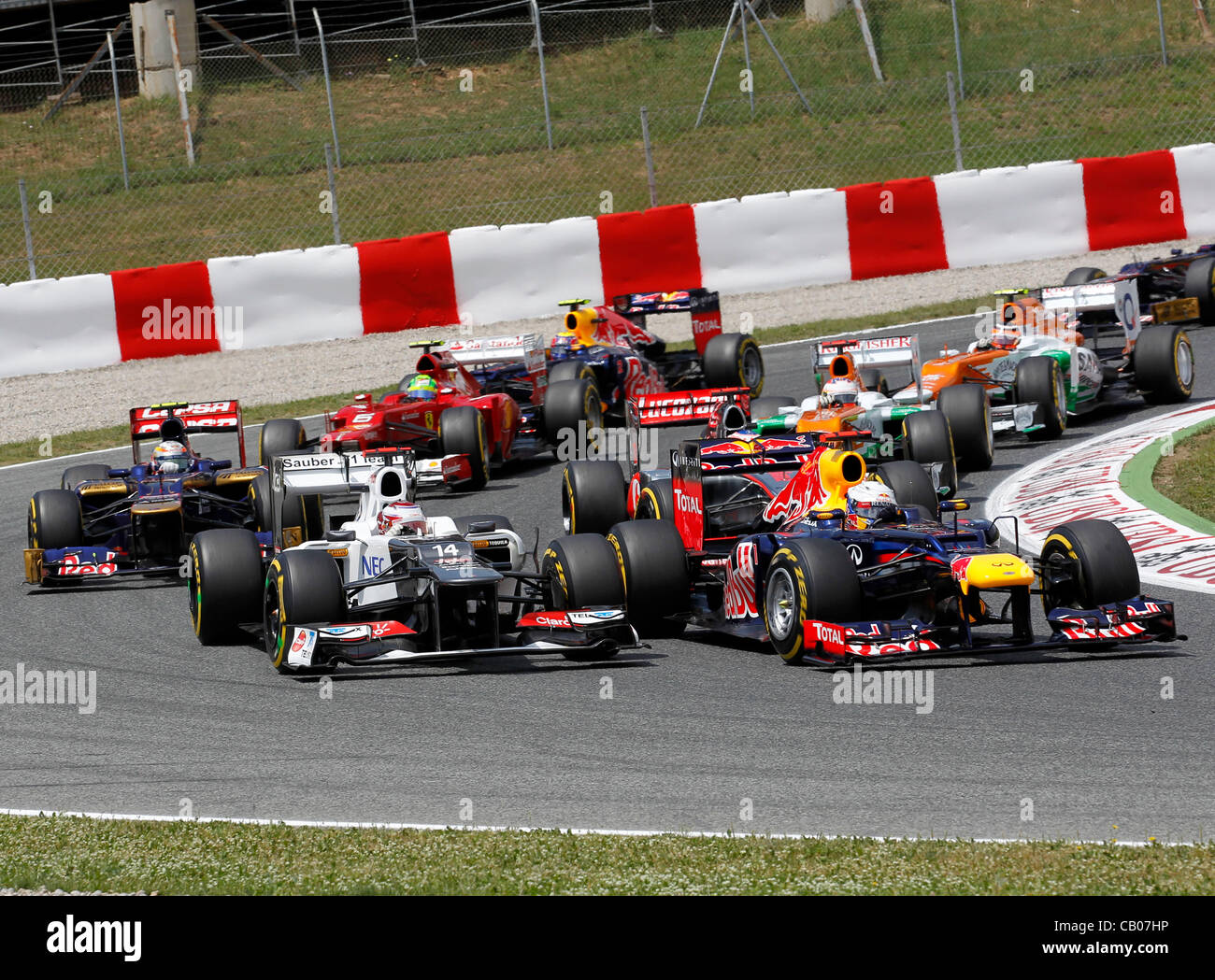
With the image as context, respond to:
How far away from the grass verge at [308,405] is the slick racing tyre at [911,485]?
10.2m

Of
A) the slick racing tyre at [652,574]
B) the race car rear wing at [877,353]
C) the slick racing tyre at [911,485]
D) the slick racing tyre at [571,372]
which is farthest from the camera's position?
the slick racing tyre at [571,372]

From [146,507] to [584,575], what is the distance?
4.65 metres

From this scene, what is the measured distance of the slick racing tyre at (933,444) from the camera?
1498 cm

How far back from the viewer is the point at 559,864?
257 inches

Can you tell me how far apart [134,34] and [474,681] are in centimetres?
2392

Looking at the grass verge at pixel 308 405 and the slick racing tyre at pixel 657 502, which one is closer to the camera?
the slick racing tyre at pixel 657 502

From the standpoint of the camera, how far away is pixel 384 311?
78.6ft

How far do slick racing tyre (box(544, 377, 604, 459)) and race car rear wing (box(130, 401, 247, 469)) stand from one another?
12.3ft

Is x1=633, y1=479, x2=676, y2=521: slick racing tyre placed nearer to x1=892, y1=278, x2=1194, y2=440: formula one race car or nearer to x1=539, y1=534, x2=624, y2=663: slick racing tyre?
x1=539, y1=534, x2=624, y2=663: slick racing tyre

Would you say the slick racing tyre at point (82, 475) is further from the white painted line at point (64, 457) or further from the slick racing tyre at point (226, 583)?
the white painted line at point (64, 457)

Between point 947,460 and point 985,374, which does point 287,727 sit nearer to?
point 947,460

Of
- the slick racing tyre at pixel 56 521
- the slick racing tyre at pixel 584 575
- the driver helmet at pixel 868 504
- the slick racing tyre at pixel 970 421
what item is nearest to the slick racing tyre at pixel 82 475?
the slick racing tyre at pixel 56 521

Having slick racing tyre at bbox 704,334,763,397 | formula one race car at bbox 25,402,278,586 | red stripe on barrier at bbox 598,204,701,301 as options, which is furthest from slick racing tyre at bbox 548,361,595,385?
red stripe on barrier at bbox 598,204,701,301
